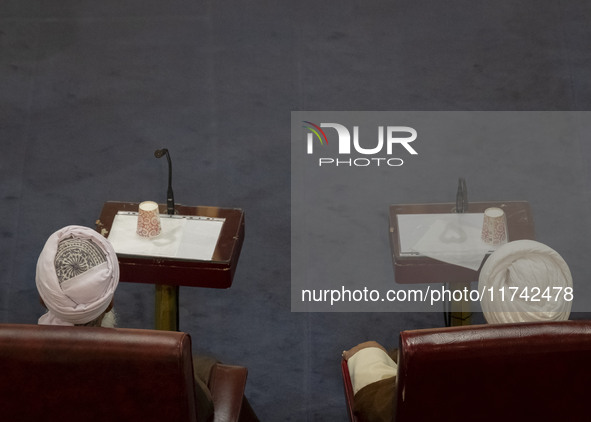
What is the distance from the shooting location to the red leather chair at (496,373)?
242cm

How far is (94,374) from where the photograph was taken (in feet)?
8.07

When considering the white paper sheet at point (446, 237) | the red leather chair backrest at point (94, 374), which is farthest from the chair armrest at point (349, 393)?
the red leather chair backrest at point (94, 374)

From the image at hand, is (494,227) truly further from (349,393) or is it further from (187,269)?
(187,269)

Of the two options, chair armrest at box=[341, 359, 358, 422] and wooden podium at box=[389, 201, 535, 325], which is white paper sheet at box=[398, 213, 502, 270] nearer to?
wooden podium at box=[389, 201, 535, 325]

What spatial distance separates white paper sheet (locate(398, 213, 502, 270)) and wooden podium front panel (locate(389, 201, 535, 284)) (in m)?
0.02

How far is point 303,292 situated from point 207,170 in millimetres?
903

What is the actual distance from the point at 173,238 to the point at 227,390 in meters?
0.70

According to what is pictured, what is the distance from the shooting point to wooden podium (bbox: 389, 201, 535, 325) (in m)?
3.32

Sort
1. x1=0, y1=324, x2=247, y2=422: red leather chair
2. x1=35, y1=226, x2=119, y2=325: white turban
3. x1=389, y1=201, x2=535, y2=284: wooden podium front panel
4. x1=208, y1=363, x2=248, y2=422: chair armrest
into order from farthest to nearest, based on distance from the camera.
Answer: x1=389, y1=201, x2=535, y2=284: wooden podium front panel, x1=208, y1=363, x2=248, y2=422: chair armrest, x1=35, y1=226, x2=119, y2=325: white turban, x1=0, y1=324, x2=247, y2=422: red leather chair

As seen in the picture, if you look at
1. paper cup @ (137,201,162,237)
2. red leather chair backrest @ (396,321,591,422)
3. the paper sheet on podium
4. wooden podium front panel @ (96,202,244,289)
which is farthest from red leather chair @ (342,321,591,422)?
paper cup @ (137,201,162,237)

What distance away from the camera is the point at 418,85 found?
5023 mm

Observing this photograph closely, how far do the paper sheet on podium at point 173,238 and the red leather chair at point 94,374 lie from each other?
0.88m

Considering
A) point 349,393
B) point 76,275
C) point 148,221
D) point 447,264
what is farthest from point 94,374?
point 447,264

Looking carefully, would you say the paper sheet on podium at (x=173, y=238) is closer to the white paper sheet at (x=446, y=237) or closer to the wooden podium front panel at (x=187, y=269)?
the wooden podium front panel at (x=187, y=269)
